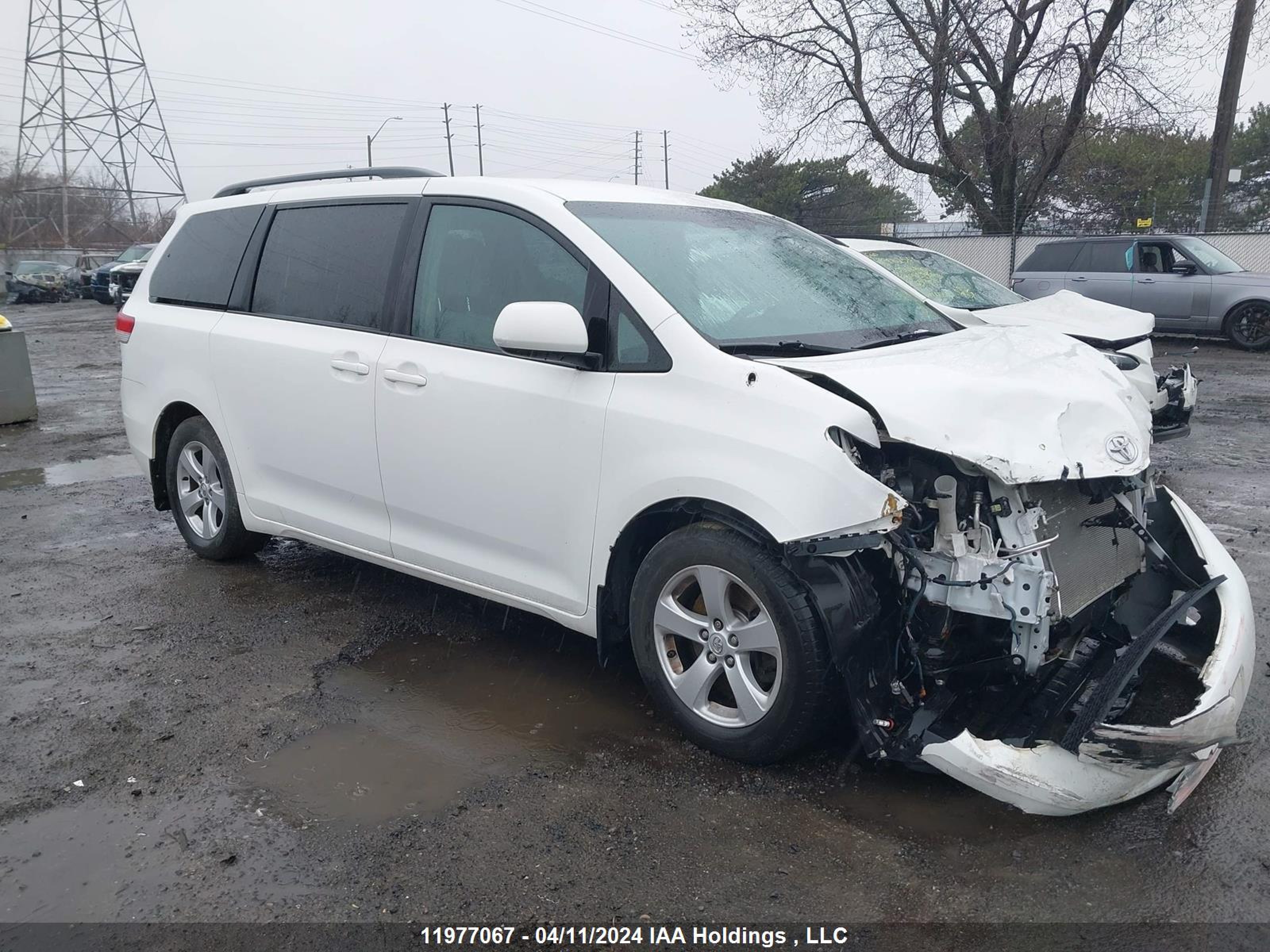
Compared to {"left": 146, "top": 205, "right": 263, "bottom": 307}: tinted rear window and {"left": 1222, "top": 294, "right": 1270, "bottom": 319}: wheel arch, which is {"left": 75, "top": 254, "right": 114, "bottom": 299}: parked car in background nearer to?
{"left": 146, "top": 205, "right": 263, "bottom": 307}: tinted rear window

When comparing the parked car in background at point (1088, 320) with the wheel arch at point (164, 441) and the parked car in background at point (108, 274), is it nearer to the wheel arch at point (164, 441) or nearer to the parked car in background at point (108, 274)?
the wheel arch at point (164, 441)

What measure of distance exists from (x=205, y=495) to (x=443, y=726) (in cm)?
249

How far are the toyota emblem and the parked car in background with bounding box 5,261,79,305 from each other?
3746 cm

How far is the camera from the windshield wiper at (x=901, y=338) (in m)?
3.64

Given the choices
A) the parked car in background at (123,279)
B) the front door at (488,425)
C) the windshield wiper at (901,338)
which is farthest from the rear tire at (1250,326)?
the parked car in background at (123,279)

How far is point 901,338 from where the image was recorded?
3836mm

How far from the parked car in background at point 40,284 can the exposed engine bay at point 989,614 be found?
3715 cm

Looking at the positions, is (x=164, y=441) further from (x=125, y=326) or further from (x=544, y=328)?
(x=544, y=328)

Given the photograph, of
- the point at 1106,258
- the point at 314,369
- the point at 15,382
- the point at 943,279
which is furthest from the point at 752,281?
the point at 1106,258

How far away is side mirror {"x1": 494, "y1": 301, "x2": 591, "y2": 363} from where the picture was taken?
3393 millimetres

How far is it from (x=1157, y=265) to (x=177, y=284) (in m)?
14.4

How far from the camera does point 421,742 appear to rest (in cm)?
357

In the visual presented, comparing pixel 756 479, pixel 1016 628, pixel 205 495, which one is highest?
pixel 756 479

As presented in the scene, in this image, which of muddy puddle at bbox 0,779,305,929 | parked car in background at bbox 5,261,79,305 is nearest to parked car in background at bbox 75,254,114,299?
parked car in background at bbox 5,261,79,305
